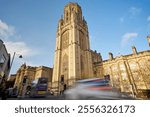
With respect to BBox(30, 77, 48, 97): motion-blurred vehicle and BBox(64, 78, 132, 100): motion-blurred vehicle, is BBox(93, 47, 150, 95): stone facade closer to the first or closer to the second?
BBox(64, 78, 132, 100): motion-blurred vehicle

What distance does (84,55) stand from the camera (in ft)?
133

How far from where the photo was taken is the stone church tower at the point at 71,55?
33.9m

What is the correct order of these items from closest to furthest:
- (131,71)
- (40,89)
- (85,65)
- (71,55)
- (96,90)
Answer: (96,90)
(40,89)
(71,55)
(131,71)
(85,65)

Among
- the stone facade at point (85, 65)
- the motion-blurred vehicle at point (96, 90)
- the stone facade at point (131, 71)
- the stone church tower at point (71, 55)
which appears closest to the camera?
the motion-blurred vehicle at point (96, 90)

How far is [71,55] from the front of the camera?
1404 inches

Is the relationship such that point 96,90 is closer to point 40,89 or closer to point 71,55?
point 40,89

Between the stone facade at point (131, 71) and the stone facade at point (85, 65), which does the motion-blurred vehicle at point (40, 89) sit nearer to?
the stone facade at point (85, 65)

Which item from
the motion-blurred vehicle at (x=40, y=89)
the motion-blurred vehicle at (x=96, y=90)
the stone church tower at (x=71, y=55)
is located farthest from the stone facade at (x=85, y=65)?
the motion-blurred vehicle at (x=96, y=90)

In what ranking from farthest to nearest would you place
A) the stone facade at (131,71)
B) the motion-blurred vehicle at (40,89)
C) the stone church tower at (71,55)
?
the stone facade at (131,71)
the stone church tower at (71,55)
the motion-blurred vehicle at (40,89)

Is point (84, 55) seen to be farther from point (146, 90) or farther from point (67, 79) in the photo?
point (146, 90)

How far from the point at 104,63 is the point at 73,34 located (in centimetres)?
1714

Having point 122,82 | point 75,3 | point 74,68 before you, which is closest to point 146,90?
point 122,82

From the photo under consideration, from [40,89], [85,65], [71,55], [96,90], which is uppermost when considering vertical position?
[71,55]

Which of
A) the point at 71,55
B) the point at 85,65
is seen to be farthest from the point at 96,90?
the point at 85,65
